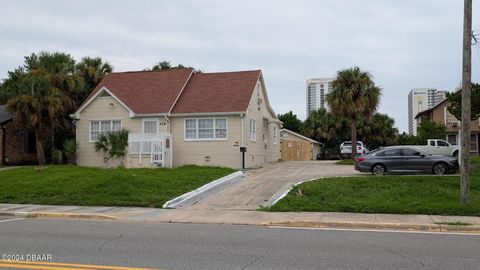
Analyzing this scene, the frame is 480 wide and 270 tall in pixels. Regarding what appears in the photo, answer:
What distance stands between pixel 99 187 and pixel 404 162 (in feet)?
43.4

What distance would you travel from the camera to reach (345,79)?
35375 millimetres

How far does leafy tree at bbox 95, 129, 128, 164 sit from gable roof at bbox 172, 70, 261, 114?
3.30m

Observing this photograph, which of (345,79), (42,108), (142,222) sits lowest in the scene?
(142,222)

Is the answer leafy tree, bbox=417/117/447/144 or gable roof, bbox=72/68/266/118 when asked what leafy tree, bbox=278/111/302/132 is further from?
gable roof, bbox=72/68/266/118

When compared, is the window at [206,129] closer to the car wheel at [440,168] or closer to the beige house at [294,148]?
the car wheel at [440,168]

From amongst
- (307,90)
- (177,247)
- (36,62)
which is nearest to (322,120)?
(307,90)

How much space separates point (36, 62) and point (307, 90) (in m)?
53.2

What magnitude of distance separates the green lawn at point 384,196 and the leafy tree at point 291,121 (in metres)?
50.3

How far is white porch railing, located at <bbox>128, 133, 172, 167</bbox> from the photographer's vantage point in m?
27.6

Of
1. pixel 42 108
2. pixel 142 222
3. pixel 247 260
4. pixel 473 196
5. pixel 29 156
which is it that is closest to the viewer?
pixel 247 260

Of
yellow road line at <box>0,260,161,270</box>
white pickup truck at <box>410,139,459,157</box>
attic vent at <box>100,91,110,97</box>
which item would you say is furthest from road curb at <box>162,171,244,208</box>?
white pickup truck at <box>410,139,459,157</box>

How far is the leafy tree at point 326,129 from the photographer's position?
57925 millimetres

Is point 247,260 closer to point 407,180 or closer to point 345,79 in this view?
point 407,180

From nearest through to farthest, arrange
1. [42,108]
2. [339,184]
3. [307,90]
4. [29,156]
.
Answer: [339,184] → [42,108] → [29,156] → [307,90]
